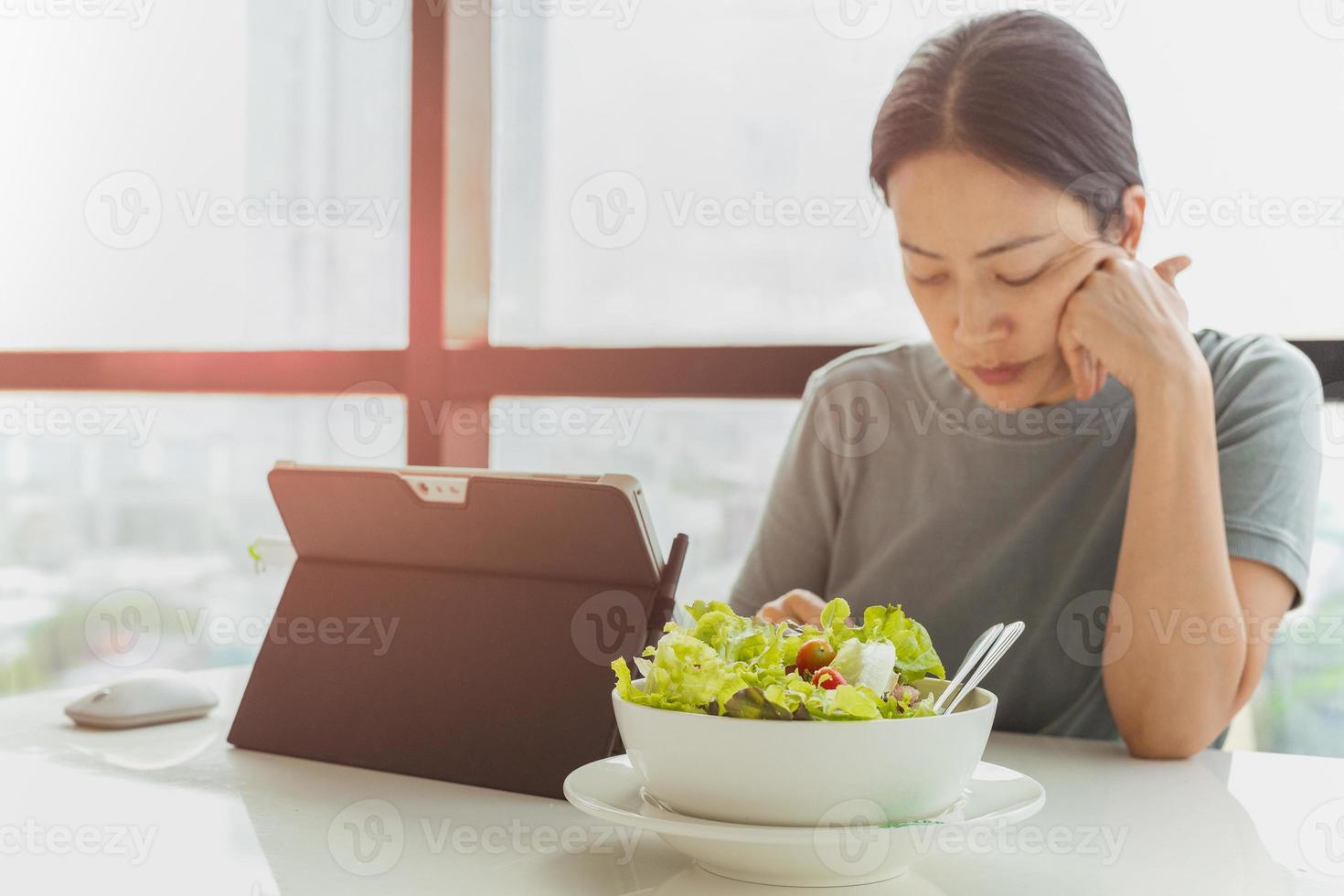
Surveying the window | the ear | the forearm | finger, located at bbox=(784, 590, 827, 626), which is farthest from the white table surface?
the window

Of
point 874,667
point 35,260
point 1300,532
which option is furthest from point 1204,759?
point 35,260

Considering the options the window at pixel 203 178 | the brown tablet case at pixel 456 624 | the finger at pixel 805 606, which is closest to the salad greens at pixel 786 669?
the brown tablet case at pixel 456 624

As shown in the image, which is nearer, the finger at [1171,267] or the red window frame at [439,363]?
the finger at [1171,267]

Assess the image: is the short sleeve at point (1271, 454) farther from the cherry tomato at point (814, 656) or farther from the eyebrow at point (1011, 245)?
the cherry tomato at point (814, 656)

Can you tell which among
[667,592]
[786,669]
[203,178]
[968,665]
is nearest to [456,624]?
[667,592]

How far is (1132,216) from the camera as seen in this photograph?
138 centimetres

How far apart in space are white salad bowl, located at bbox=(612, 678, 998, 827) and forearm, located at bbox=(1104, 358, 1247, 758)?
1.83ft

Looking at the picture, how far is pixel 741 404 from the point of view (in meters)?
2.08

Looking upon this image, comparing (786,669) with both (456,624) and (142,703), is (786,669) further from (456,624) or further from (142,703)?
(142,703)

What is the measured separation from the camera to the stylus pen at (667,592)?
903 mm

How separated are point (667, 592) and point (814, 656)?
0.18m

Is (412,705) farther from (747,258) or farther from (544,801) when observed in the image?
(747,258)

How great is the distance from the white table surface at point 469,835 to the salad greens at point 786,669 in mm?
46

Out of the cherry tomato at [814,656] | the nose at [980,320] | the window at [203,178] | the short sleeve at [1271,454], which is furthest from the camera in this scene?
the window at [203,178]
